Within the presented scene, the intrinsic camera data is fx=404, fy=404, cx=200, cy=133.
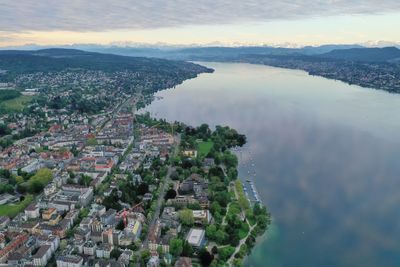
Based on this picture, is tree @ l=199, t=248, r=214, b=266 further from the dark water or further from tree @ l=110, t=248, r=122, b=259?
tree @ l=110, t=248, r=122, b=259

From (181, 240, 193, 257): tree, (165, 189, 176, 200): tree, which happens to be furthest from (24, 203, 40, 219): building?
(181, 240, 193, 257): tree

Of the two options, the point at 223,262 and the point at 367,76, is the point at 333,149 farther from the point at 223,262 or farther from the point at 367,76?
the point at 367,76

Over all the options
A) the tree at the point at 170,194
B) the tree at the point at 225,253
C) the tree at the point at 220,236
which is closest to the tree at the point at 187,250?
the tree at the point at 225,253

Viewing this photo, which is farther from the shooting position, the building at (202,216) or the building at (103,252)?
the building at (202,216)

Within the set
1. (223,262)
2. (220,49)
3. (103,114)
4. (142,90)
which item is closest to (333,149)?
(223,262)

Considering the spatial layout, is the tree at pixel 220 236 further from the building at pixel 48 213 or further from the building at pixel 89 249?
the building at pixel 48 213

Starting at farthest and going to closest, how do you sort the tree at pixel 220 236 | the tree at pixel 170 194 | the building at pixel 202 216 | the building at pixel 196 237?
the tree at pixel 170 194, the building at pixel 202 216, the tree at pixel 220 236, the building at pixel 196 237
